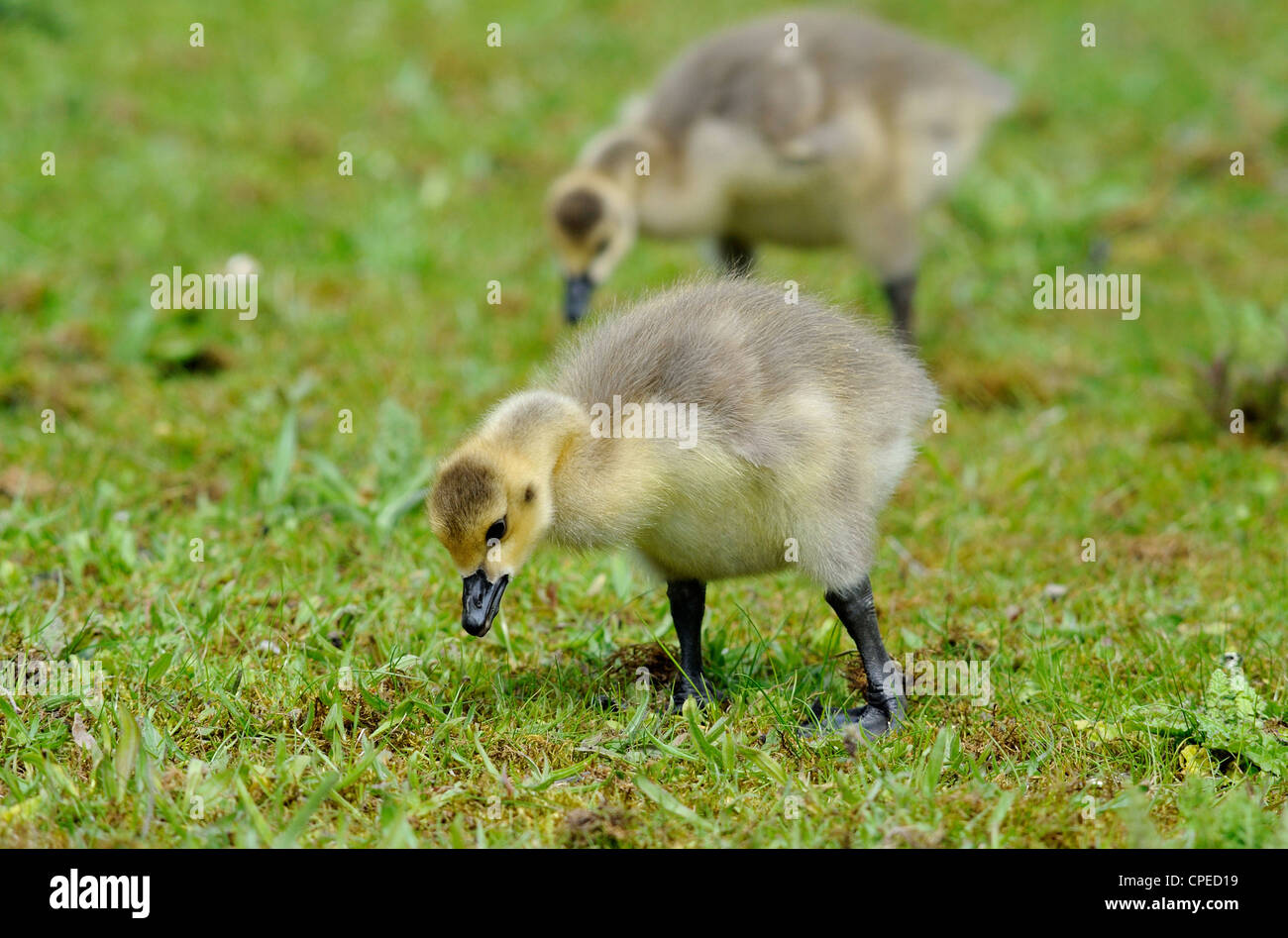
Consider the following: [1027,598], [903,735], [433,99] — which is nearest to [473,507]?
[903,735]

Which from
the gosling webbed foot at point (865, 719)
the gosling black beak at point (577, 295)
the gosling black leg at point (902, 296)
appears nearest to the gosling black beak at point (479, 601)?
the gosling webbed foot at point (865, 719)

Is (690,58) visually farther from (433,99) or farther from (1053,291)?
(433,99)

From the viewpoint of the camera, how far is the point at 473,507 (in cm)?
323

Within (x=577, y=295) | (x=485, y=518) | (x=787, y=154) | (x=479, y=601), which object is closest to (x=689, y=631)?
(x=479, y=601)

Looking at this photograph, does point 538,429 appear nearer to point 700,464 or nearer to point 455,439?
point 700,464

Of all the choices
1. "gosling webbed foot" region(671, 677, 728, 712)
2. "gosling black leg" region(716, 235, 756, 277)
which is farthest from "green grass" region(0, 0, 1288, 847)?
"gosling black leg" region(716, 235, 756, 277)

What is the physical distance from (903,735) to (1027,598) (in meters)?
1.14

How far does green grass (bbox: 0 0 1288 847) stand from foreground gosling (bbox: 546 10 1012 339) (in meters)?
0.56

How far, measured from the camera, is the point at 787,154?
6879 mm

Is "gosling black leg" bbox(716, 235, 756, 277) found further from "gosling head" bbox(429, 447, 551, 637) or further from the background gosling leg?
"gosling head" bbox(429, 447, 551, 637)

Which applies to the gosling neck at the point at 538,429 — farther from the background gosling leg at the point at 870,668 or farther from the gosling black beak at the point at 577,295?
the gosling black beak at the point at 577,295

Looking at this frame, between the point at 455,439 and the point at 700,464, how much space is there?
2191 mm

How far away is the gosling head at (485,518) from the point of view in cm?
324
